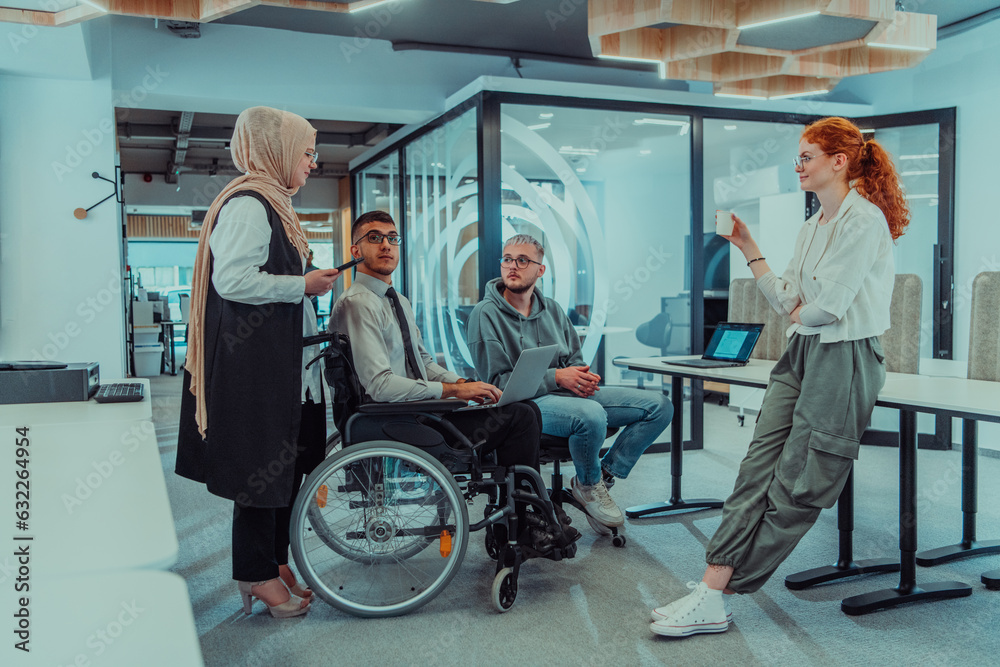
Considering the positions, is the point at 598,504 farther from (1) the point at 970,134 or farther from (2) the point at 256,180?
(1) the point at 970,134

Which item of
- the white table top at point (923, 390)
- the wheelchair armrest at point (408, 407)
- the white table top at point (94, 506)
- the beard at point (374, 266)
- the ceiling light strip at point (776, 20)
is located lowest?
the wheelchair armrest at point (408, 407)

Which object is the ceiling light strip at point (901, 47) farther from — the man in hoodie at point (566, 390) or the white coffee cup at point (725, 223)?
the man in hoodie at point (566, 390)

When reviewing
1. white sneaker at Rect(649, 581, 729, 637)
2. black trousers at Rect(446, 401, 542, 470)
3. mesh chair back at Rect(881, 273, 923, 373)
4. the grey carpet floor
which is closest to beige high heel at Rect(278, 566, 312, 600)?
the grey carpet floor

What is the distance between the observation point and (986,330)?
260 centimetres

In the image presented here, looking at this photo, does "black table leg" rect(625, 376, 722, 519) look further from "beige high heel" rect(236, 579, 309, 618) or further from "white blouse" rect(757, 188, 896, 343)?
"beige high heel" rect(236, 579, 309, 618)

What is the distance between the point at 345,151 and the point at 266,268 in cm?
833

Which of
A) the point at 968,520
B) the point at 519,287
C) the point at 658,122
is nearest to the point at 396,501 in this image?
the point at 519,287

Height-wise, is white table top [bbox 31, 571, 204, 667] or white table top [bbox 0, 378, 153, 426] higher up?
white table top [bbox 0, 378, 153, 426]

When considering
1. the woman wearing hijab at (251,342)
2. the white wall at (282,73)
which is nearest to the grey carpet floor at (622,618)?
the woman wearing hijab at (251,342)

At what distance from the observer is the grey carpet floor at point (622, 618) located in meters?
2.08

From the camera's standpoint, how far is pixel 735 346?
10.5 feet

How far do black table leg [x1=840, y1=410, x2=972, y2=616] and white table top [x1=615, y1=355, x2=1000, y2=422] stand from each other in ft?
0.45

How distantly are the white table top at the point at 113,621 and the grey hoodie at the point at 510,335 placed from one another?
2.18 m

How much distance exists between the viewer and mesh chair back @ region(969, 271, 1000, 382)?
2.57 m
